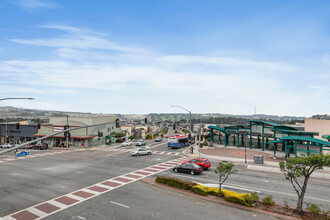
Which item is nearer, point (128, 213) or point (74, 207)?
point (128, 213)

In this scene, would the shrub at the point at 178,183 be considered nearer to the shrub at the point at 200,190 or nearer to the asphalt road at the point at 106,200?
the shrub at the point at 200,190

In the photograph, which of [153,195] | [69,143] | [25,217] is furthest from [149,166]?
[69,143]

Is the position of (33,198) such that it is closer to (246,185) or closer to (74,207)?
(74,207)

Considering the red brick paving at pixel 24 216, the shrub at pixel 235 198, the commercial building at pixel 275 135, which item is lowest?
the red brick paving at pixel 24 216

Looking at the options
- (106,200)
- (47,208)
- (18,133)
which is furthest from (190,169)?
(18,133)

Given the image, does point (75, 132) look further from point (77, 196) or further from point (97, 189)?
point (77, 196)

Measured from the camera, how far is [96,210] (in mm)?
15039

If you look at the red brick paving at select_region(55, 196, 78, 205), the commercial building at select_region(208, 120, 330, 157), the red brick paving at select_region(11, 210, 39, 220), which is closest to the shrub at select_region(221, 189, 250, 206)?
the red brick paving at select_region(55, 196, 78, 205)

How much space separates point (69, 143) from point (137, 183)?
45.3 m

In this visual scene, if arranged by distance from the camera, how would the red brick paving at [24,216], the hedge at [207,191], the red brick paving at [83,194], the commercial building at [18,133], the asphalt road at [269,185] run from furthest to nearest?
the commercial building at [18,133], the red brick paving at [83,194], the asphalt road at [269,185], the hedge at [207,191], the red brick paving at [24,216]

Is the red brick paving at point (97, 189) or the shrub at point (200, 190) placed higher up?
the shrub at point (200, 190)

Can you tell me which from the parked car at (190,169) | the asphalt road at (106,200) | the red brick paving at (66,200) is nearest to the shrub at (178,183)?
the asphalt road at (106,200)

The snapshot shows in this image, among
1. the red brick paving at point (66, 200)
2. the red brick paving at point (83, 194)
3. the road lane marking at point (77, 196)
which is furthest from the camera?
the red brick paving at point (83, 194)

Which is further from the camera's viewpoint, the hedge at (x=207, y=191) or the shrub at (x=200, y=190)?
the shrub at (x=200, y=190)
